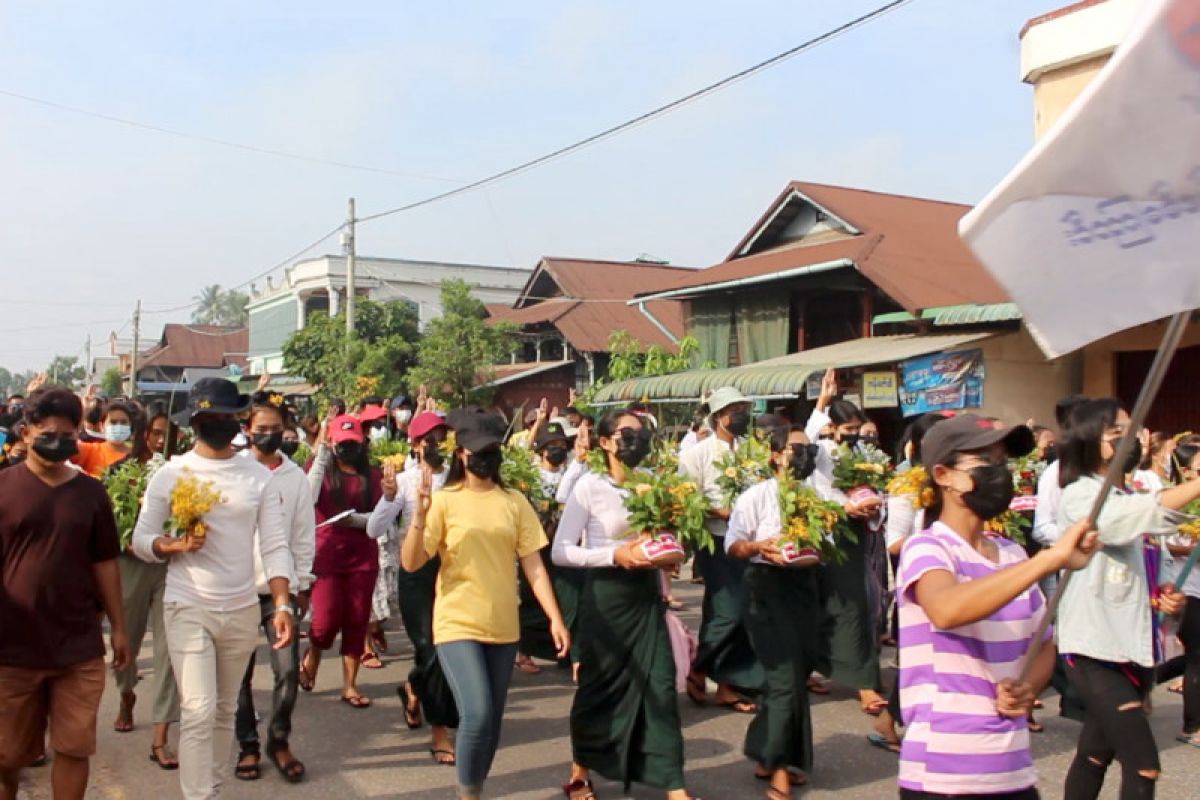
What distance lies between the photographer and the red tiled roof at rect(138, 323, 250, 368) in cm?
5900

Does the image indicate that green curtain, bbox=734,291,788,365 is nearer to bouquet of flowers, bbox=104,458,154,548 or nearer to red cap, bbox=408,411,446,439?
red cap, bbox=408,411,446,439

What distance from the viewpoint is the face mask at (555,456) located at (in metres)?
9.04

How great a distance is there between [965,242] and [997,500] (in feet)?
3.12

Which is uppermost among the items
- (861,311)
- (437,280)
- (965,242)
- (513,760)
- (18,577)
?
(437,280)

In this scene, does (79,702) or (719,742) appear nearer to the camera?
(79,702)

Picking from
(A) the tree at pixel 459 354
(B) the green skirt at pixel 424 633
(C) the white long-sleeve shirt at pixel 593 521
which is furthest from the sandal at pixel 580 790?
(A) the tree at pixel 459 354

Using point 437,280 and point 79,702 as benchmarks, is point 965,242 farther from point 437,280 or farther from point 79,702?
point 437,280

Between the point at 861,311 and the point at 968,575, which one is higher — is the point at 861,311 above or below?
above

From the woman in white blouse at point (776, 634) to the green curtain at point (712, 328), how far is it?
50.8 feet

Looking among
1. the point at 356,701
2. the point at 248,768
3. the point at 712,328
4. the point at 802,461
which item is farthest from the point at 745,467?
the point at 712,328

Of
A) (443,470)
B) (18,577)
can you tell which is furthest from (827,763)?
(18,577)

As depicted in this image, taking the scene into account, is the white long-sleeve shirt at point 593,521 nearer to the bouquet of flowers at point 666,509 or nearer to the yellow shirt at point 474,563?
the bouquet of flowers at point 666,509

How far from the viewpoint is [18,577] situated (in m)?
4.39

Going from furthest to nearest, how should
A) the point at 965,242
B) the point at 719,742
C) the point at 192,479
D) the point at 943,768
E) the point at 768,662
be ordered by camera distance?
1. the point at 719,742
2. the point at 768,662
3. the point at 192,479
4. the point at 943,768
5. the point at 965,242
